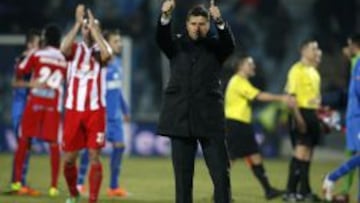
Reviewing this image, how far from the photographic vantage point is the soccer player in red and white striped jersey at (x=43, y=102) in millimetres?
12789

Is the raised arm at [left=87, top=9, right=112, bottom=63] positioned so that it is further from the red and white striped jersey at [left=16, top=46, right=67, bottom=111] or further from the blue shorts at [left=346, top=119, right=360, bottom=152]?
the blue shorts at [left=346, top=119, right=360, bottom=152]

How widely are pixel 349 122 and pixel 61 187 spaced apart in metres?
4.18

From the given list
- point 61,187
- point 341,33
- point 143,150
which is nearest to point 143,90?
point 143,150

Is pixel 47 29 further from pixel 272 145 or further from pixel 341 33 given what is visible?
pixel 341 33

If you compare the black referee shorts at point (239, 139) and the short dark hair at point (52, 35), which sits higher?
the short dark hair at point (52, 35)

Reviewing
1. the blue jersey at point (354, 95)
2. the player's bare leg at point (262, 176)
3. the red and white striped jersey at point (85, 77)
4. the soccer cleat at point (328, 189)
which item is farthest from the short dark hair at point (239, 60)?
the red and white striped jersey at point (85, 77)

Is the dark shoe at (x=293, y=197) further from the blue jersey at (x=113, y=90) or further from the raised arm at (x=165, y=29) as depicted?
the raised arm at (x=165, y=29)

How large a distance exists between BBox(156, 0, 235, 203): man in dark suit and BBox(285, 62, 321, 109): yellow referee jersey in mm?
3352

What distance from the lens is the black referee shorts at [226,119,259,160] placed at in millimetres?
13094

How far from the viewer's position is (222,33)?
9.24 m

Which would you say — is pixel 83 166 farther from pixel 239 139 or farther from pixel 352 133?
pixel 352 133

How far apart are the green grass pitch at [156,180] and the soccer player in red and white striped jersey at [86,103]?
111 cm

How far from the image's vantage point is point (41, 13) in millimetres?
23922

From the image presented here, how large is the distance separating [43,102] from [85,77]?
2080 millimetres
